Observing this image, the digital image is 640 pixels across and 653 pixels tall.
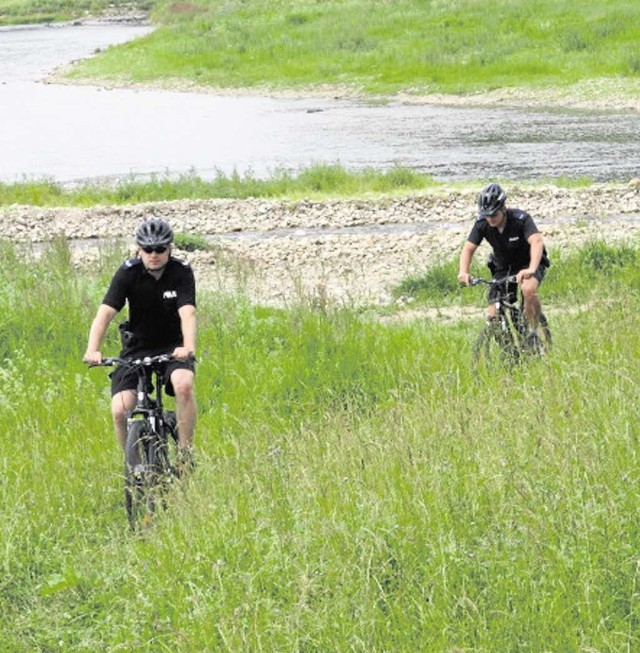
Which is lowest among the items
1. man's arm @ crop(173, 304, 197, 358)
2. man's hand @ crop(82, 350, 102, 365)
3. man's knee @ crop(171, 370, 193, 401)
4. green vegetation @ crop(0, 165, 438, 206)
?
green vegetation @ crop(0, 165, 438, 206)

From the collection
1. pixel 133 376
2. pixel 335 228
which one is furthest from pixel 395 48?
pixel 133 376

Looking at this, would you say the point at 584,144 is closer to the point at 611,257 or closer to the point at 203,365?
the point at 611,257

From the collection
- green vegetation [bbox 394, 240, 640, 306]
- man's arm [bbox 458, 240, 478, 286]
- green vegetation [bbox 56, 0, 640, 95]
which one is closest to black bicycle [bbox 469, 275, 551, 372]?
man's arm [bbox 458, 240, 478, 286]

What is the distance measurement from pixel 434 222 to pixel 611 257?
9.60 metres

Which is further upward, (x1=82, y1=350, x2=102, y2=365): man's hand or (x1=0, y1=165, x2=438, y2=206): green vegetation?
(x1=82, y1=350, x2=102, y2=365): man's hand

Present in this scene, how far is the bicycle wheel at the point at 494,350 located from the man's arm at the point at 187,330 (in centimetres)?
302

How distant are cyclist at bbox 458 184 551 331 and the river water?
823 inches

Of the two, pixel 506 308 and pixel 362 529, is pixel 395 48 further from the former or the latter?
pixel 362 529

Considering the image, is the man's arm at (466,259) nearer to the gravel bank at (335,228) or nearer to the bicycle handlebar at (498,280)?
the bicycle handlebar at (498,280)

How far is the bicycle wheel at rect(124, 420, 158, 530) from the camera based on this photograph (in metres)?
8.07

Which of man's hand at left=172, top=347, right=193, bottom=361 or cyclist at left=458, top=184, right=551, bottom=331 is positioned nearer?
man's hand at left=172, top=347, right=193, bottom=361

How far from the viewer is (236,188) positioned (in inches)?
1307

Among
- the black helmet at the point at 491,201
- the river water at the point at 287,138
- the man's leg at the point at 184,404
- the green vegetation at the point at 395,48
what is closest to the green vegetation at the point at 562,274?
the black helmet at the point at 491,201

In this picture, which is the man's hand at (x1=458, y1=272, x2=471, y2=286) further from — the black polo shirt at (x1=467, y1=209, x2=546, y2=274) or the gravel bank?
the gravel bank
